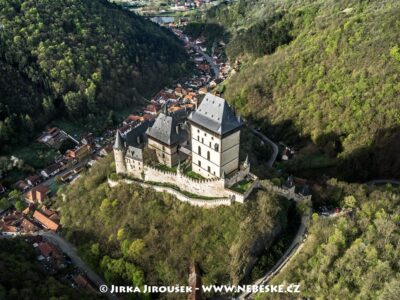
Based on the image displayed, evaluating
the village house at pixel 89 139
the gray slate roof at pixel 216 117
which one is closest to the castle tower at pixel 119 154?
the gray slate roof at pixel 216 117

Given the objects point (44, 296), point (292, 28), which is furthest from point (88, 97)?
point (44, 296)

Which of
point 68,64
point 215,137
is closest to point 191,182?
point 215,137

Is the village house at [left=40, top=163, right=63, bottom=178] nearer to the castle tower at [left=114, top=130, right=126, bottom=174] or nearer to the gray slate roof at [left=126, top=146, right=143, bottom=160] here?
the castle tower at [left=114, top=130, right=126, bottom=174]

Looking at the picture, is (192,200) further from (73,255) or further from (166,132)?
(73,255)

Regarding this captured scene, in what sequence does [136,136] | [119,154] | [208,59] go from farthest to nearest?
[208,59] < [136,136] < [119,154]

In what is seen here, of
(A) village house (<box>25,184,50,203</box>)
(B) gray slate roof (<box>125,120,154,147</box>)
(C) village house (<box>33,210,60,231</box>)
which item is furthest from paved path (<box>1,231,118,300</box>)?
(B) gray slate roof (<box>125,120,154,147</box>)

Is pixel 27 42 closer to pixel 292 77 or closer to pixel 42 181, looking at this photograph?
pixel 42 181

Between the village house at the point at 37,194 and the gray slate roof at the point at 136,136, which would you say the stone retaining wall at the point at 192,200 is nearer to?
the gray slate roof at the point at 136,136

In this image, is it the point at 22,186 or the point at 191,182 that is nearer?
the point at 191,182
